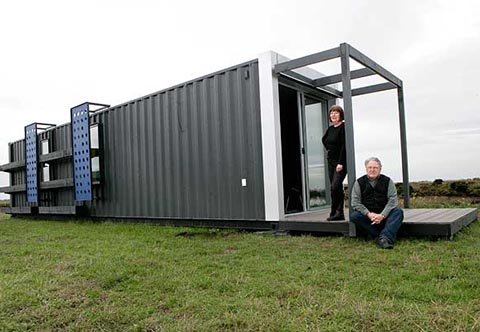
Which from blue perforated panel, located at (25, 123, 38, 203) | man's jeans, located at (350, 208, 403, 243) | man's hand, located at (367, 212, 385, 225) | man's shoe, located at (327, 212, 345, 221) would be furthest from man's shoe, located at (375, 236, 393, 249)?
blue perforated panel, located at (25, 123, 38, 203)

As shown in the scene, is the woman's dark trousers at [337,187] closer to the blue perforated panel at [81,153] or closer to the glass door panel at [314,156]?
the glass door panel at [314,156]

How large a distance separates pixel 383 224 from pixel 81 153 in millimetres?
6325

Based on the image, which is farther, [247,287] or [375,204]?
[375,204]

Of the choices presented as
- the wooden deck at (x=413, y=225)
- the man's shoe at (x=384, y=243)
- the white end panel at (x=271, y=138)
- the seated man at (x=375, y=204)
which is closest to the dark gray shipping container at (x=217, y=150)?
the white end panel at (x=271, y=138)

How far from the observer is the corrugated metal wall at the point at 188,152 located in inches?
216

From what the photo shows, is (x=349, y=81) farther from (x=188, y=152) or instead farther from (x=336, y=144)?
(x=188, y=152)

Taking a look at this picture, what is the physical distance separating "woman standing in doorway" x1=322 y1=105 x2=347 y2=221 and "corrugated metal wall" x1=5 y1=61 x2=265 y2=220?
3.31ft

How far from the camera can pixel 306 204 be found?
6.18m

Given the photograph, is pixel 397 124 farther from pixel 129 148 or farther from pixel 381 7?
pixel 129 148

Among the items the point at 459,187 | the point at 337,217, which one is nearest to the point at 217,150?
the point at 337,217

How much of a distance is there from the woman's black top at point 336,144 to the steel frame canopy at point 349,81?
12.8 inches

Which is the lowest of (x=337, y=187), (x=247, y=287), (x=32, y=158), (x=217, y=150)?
(x=247, y=287)

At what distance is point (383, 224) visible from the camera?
4070 mm

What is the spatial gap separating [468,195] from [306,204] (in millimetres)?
4959
